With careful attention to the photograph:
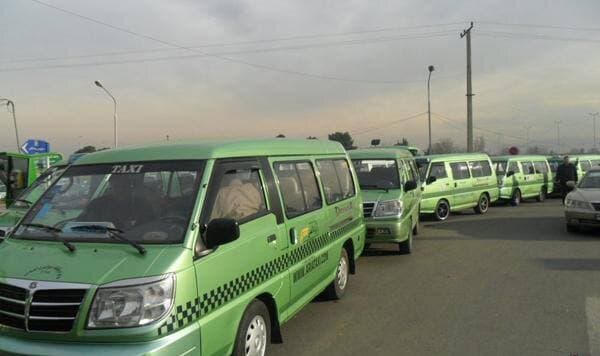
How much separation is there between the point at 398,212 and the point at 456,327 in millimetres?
3776

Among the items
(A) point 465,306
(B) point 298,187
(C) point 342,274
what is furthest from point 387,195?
(B) point 298,187

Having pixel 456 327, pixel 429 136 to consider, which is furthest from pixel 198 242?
pixel 429 136

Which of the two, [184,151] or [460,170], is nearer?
[184,151]

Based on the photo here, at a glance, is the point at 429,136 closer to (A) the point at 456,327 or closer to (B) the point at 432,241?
(B) the point at 432,241

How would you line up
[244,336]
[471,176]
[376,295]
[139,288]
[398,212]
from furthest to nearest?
[471,176] < [398,212] < [376,295] < [244,336] < [139,288]

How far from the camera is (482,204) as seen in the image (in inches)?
674

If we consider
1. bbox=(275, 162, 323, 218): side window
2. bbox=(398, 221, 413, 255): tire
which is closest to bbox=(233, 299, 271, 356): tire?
bbox=(275, 162, 323, 218): side window

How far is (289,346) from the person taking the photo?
4992mm

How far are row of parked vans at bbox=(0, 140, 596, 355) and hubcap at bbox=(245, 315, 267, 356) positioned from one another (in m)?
0.01

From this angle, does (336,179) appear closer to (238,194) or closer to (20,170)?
(238,194)

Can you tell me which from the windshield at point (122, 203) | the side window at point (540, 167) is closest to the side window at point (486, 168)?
the side window at point (540, 167)

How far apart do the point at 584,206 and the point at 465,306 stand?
651 cm

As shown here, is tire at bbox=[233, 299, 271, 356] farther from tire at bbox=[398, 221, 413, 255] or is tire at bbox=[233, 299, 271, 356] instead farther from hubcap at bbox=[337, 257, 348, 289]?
tire at bbox=[398, 221, 413, 255]

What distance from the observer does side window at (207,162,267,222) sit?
3938mm
